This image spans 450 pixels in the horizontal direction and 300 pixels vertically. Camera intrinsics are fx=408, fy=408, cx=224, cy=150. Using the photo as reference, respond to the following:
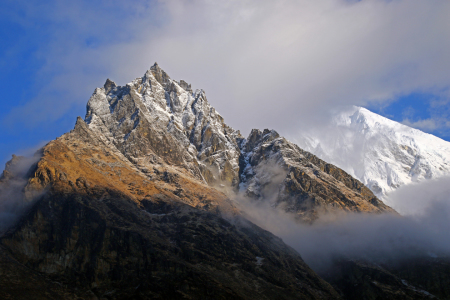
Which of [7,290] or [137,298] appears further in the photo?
[137,298]

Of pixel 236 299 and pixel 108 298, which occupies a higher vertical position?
pixel 236 299

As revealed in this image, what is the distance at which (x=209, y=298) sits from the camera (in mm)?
197250

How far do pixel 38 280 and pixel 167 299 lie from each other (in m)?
63.7

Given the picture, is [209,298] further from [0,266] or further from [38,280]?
[0,266]

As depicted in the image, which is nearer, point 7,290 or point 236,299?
point 7,290

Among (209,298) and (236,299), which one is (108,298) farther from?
(236,299)

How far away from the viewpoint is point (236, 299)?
645ft

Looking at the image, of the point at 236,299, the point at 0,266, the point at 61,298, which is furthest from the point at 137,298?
the point at 0,266

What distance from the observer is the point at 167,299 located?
195m

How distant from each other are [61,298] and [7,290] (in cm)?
2297

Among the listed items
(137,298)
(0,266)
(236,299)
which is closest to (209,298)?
(236,299)

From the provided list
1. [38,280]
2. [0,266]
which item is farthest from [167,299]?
[0,266]

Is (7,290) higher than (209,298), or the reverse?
(209,298)

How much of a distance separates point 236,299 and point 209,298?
13052 millimetres
